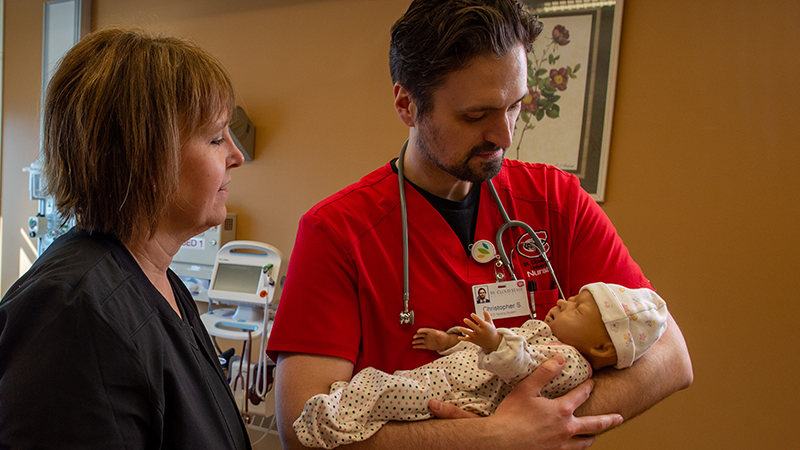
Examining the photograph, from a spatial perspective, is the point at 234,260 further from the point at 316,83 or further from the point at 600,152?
the point at 600,152

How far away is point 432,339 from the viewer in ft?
3.70

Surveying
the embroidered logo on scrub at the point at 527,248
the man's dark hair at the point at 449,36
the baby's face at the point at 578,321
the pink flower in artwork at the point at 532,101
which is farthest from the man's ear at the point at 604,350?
the pink flower in artwork at the point at 532,101

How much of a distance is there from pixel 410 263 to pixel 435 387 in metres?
0.31

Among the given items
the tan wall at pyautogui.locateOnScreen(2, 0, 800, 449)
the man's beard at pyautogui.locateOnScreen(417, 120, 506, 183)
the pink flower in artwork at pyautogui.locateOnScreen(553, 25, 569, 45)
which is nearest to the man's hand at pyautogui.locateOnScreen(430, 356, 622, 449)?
the man's beard at pyautogui.locateOnScreen(417, 120, 506, 183)

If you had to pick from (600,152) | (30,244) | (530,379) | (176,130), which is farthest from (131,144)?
(30,244)

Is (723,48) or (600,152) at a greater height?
(723,48)

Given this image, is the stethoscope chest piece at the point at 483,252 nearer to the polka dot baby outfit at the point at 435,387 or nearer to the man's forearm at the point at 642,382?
the polka dot baby outfit at the point at 435,387

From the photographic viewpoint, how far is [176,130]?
0.80 m

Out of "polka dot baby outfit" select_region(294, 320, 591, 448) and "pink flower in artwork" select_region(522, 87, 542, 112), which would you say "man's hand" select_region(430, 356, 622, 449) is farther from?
"pink flower in artwork" select_region(522, 87, 542, 112)

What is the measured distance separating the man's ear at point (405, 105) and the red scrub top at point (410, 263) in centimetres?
16

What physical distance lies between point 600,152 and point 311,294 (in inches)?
72.8

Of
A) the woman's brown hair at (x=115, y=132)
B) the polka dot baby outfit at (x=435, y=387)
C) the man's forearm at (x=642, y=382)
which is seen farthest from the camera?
the man's forearm at (x=642, y=382)

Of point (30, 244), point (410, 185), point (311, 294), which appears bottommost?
point (30, 244)

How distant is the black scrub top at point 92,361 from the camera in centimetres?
59
